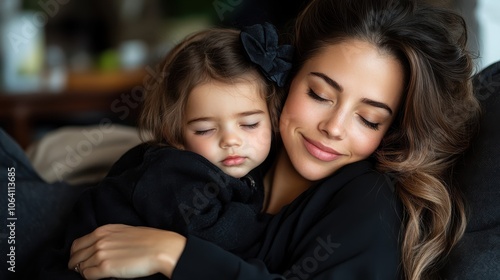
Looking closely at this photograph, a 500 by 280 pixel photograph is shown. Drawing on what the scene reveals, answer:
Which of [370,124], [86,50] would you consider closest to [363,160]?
[370,124]

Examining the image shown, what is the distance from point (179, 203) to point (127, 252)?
0.15 meters

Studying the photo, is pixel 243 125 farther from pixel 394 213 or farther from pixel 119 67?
pixel 119 67

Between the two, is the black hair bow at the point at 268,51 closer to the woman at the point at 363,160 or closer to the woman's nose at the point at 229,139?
the woman at the point at 363,160

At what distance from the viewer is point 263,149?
154cm

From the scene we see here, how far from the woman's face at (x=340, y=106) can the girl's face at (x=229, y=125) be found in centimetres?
8

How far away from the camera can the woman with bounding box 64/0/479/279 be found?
129cm

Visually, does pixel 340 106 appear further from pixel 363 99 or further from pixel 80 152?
pixel 80 152

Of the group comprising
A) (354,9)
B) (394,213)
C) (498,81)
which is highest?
(354,9)

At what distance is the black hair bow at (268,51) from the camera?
1536mm

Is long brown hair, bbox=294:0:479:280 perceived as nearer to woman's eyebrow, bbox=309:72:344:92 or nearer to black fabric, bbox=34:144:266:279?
woman's eyebrow, bbox=309:72:344:92

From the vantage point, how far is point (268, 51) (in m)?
1.55

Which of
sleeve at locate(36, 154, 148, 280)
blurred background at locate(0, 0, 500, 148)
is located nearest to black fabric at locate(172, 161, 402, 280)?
sleeve at locate(36, 154, 148, 280)

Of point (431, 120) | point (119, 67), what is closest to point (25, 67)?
point (119, 67)

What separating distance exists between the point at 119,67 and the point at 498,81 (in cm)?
374
